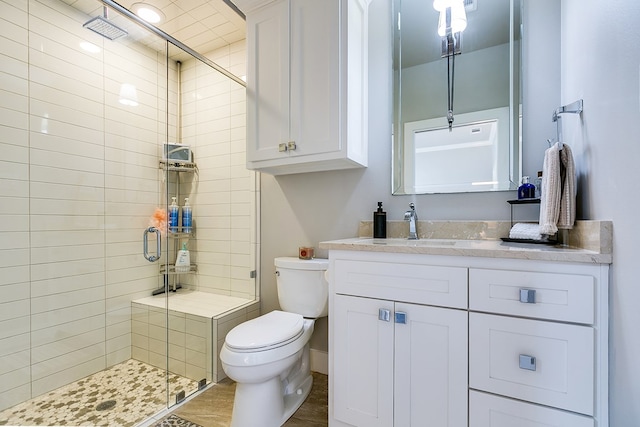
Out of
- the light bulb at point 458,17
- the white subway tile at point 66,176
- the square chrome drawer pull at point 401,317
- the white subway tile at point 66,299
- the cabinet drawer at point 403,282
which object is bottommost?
the white subway tile at point 66,299

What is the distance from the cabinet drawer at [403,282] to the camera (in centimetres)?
104

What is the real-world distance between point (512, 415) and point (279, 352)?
936 millimetres

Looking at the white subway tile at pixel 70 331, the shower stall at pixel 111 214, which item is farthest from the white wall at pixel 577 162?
the white subway tile at pixel 70 331

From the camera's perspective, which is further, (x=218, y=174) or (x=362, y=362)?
(x=218, y=174)

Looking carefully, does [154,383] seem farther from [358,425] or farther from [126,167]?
[126,167]

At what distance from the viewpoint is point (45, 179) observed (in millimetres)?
1680

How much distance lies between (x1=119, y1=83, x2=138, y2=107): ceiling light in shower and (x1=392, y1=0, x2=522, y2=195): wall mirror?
74.6 inches

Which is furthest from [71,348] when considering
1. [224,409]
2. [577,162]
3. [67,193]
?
[577,162]

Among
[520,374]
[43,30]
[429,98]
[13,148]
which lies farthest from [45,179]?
[520,374]

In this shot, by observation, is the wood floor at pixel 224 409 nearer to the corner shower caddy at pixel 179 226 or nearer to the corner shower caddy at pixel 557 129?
the corner shower caddy at pixel 179 226

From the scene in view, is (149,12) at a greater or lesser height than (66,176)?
greater

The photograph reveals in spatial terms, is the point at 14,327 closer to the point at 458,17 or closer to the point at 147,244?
the point at 147,244

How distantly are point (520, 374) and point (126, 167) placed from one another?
2515mm

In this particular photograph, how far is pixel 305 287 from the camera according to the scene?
5.70 feet
